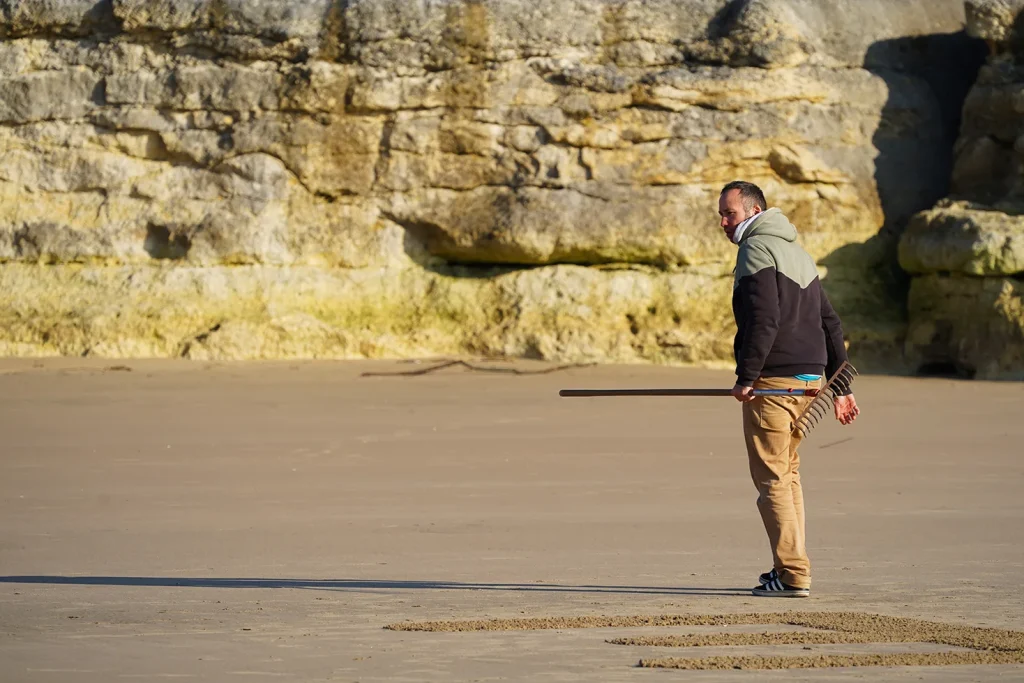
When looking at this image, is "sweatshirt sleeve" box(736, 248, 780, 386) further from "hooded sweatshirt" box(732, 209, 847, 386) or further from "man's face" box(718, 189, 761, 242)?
"man's face" box(718, 189, 761, 242)

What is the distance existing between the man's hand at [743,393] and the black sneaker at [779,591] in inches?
25.6

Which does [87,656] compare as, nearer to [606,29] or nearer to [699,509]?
[699,509]

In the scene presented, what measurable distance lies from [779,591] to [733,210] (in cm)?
138

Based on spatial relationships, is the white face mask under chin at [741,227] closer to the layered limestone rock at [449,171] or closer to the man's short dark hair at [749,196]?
the man's short dark hair at [749,196]

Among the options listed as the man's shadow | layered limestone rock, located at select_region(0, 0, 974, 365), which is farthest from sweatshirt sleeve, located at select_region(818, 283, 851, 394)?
layered limestone rock, located at select_region(0, 0, 974, 365)

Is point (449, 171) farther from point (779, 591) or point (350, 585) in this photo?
point (779, 591)

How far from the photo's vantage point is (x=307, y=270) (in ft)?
46.2

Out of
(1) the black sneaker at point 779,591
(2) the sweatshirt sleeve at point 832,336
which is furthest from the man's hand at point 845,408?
(1) the black sneaker at point 779,591

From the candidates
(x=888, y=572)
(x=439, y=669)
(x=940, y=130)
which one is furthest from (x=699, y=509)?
(x=940, y=130)

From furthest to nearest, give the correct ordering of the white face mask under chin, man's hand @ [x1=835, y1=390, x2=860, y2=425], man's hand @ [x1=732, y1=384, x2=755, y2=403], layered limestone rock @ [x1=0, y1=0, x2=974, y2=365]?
layered limestone rock @ [x1=0, y1=0, x2=974, y2=365] → man's hand @ [x1=835, y1=390, x2=860, y2=425] → the white face mask under chin → man's hand @ [x1=732, y1=384, x2=755, y2=403]

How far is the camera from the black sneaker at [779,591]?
5316 mm

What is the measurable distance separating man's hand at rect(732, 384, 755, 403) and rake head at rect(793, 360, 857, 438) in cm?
22

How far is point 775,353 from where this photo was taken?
5.44 meters

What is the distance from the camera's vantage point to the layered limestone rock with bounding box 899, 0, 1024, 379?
1288cm
